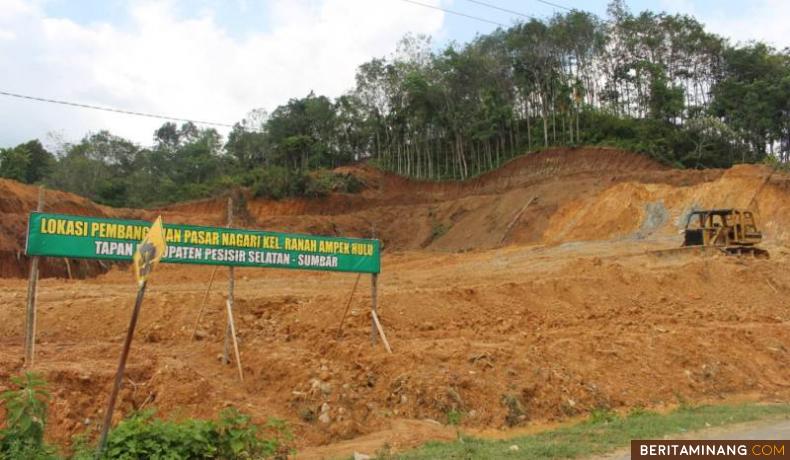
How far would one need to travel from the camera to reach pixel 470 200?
43594mm

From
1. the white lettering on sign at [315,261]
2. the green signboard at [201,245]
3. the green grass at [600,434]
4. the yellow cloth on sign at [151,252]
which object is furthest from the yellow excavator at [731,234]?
the yellow cloth on sign at [151,252]

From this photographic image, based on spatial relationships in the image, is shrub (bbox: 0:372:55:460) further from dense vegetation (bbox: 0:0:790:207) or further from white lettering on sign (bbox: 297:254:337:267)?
dense vegetation (bbox: 0:0:790:207)

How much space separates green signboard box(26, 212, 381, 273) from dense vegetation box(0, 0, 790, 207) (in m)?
36.5

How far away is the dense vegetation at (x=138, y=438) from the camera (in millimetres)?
5918

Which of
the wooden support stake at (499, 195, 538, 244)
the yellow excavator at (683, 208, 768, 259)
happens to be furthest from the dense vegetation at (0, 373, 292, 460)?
the wooden support stake at (499, 195, 538, 244)

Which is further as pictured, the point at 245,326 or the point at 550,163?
the point at 550,163

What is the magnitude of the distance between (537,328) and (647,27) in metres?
51.6

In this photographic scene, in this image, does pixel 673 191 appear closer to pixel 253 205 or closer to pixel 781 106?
pixel 781 106

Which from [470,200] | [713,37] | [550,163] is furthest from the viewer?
[713,37]

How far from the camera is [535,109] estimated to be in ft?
A: 191

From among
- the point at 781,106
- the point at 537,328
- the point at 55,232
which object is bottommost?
the point at 537,328

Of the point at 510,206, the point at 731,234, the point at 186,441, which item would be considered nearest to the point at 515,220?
the point at 510,206

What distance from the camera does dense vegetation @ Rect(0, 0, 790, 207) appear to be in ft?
155

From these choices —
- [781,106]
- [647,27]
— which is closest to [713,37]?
[647,27]
